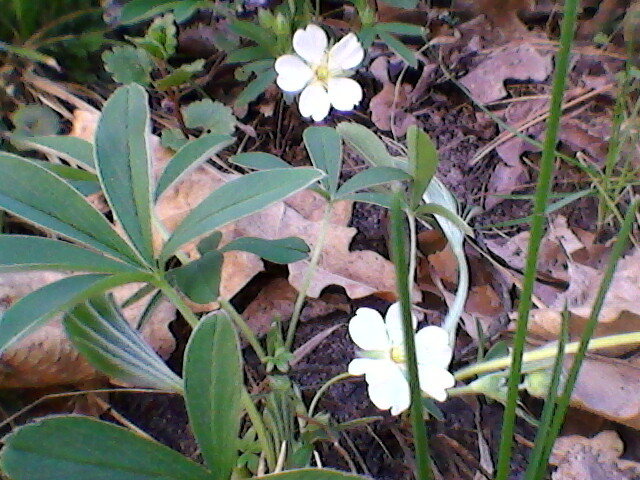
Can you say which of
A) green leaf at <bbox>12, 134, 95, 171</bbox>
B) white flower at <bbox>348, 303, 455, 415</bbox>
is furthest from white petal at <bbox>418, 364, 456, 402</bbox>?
green leaf at <bbox>12, 134, 95, 171</bbox>

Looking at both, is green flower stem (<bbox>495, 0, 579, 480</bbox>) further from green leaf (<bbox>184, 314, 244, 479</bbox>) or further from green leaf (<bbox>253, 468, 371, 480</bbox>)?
green leaf (<bbox>184, 314, 244, 479</bbox>)

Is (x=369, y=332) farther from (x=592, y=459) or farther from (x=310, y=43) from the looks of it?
(x=310, y=43)

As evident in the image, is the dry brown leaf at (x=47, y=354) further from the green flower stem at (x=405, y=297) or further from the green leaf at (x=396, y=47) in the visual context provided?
the green leaf at (x=396, y=47)

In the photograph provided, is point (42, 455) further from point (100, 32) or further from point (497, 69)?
point (497, 69)

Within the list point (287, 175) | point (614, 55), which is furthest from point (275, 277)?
point (614, 55)

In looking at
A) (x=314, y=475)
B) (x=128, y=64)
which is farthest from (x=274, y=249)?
(x=128, y=64)

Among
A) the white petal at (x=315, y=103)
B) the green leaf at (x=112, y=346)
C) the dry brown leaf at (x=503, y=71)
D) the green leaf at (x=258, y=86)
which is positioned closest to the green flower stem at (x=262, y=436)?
the green leaf at (x=112, y=346)
